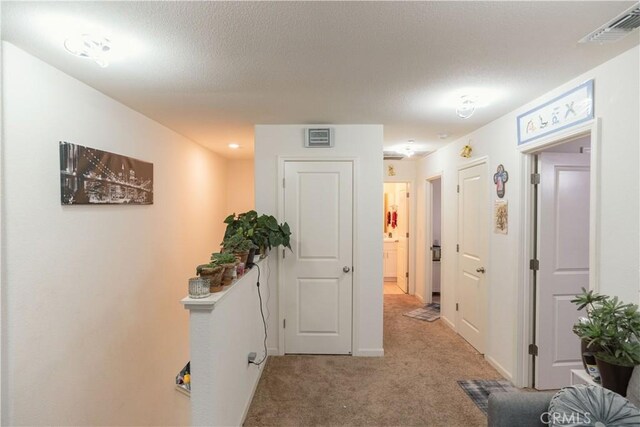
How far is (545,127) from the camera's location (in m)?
2.33

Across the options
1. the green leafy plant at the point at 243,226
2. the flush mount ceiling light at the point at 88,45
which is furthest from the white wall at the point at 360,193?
the flush mount ceiling light at the point at 88,45

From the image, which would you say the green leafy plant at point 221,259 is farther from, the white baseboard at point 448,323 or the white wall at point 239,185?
the white wall at point 239,185

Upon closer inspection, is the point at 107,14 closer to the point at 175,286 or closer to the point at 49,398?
the point at 49,398

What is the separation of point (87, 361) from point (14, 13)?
6.90 ft

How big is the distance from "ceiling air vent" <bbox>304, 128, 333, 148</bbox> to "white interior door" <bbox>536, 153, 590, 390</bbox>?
1.90 meters

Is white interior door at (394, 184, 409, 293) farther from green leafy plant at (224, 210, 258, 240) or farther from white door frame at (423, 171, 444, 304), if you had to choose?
green leafy plant at (224, 210, 258, 240)

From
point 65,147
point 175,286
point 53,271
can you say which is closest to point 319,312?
point 175,286

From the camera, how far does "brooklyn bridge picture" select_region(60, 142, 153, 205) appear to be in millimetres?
1967

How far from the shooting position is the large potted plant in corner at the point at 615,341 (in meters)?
1.50

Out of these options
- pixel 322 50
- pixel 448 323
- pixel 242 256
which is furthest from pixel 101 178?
pixel 448 323

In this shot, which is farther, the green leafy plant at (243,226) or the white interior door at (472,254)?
the white interior door at (472,254)

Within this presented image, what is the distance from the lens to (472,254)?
3.44 m

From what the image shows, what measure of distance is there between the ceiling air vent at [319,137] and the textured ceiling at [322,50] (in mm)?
409

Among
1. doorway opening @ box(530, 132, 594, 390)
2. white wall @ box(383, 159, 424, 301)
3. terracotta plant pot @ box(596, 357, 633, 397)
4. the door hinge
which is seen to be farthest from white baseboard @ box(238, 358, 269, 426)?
white wall @ box(383, 159, 424, 301)
